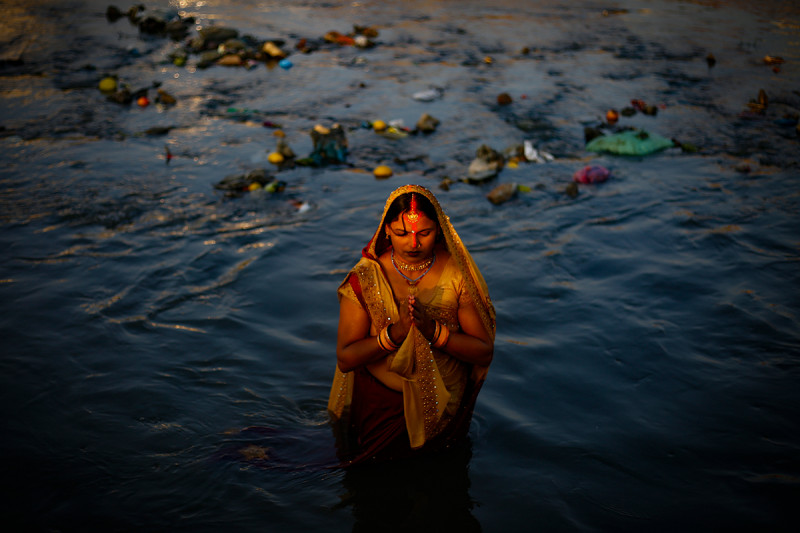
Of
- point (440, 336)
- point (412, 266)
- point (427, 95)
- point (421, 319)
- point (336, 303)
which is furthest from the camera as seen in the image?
point (427, 95)

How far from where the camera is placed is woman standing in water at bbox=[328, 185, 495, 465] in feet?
10.6

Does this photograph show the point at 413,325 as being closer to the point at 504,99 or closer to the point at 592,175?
the point at 592,175

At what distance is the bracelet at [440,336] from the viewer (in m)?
3.27

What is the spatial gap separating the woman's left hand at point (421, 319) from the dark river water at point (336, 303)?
1.24 meters

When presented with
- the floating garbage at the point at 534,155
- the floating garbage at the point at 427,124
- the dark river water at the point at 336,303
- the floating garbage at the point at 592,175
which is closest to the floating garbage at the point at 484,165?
the dark river water at the point at 336,303

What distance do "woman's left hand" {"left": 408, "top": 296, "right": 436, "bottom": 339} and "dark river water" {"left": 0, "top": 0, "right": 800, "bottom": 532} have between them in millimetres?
1239

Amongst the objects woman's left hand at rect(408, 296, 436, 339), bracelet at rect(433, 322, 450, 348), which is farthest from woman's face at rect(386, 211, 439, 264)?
bracelet at rect(433, 322, 450, 348)

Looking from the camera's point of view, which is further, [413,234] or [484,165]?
[484,165]

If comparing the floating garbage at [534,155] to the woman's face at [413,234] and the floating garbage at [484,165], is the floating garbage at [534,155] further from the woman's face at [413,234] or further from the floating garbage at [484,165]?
the woman's face at [413,234]

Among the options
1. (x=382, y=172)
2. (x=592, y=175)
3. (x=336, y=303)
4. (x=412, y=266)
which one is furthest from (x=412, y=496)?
(x=592, y=175)

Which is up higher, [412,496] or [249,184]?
[249,184]

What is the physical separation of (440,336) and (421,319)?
0.56 ft

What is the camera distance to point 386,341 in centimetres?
325

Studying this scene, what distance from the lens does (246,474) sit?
4.01m
